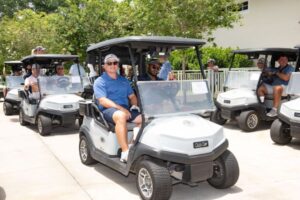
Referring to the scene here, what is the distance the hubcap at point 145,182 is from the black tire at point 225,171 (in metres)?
0.86

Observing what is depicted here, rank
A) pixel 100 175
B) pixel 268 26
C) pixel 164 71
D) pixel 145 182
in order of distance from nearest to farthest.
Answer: pixel 145 182 < pixel 100 175 < pixel 164 71 < pixel 268 26

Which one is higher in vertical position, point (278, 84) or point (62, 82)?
point (62, 82)

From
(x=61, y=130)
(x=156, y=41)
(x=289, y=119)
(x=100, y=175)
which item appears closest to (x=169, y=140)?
(x=156, y=41)

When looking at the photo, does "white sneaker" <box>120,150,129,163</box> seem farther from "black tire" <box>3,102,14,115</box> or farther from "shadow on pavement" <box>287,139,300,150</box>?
"black tire" <box>3,102,14,115</box>

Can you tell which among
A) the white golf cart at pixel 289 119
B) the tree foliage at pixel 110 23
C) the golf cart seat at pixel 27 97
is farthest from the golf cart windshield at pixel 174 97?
the tree foliage at pixel 110 23

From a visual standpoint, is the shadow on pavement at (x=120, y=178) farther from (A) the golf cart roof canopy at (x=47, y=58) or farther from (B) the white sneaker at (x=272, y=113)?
(B) the white sneaker at (x=272, y=113)

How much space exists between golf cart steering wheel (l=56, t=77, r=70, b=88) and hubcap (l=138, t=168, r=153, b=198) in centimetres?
512

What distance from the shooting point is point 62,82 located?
360 inches

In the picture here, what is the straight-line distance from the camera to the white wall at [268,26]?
13820mm

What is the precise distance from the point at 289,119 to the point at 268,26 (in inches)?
356

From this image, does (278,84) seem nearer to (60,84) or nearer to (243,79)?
(243,79)

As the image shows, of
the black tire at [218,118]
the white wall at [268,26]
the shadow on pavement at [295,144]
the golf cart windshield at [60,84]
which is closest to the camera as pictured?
the shadow on pavement at [295,144]

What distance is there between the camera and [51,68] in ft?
32.3

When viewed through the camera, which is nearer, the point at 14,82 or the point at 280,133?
the point at 280,133
